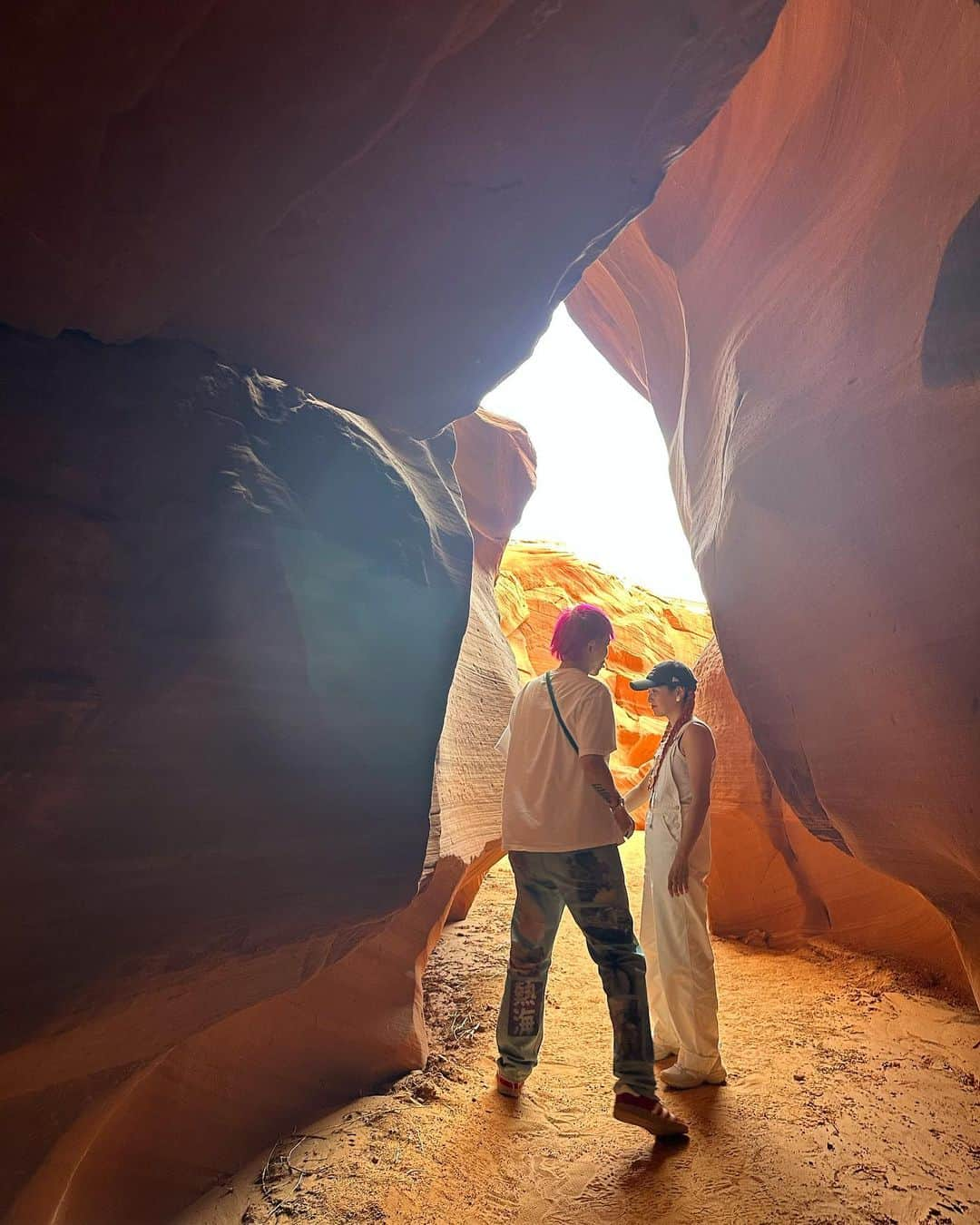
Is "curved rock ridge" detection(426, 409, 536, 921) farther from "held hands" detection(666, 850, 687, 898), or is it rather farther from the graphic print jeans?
"held hands" detection(666, 850, 687, 898)

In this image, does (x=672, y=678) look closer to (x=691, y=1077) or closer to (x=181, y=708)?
(x=691, y=1077)

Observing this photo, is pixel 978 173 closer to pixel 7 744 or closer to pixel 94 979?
pixel 7 744

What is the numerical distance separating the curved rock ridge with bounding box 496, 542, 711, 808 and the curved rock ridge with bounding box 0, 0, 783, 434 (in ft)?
35.5

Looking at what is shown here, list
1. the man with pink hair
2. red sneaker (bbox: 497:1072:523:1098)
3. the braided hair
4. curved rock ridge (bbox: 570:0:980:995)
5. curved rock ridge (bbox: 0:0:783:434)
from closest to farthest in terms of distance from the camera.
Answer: curved rock ridge (bbox: 0:0:783:434)
curved rock ridge (bbox: 570:0:980:995)
the man with pink hair
red sneaker (bbox: 497:1072:523:1098)
the braided hair

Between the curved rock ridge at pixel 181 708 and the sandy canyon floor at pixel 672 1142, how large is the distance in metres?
0.76

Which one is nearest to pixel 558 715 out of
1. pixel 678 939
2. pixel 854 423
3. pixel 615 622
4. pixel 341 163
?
pixel 678 939

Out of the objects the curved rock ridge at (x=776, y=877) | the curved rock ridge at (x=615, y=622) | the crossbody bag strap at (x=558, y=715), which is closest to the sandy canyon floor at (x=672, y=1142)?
the curved rock ridge at (x=776, y=877)

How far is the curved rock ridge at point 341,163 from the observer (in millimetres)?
1281

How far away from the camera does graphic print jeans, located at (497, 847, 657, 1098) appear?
259 centimetres

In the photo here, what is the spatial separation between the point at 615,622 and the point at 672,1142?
1448 cm

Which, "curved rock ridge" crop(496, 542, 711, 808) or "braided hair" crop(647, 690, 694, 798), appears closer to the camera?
"braided hair" crop(647, 690, 694, 798)

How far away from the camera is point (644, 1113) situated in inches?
98.3

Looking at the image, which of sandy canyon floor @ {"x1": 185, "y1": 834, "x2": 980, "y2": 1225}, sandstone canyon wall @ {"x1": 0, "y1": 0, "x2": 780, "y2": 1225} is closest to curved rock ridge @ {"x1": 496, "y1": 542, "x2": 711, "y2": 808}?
sandy canyon floor @ {"x1": 185, "y1": 834, "x2": 980, "y2": 1225}

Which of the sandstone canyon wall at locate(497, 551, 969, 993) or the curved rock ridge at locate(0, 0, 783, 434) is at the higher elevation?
the curved rock ridge at locate(0, 0, 783, 434)
